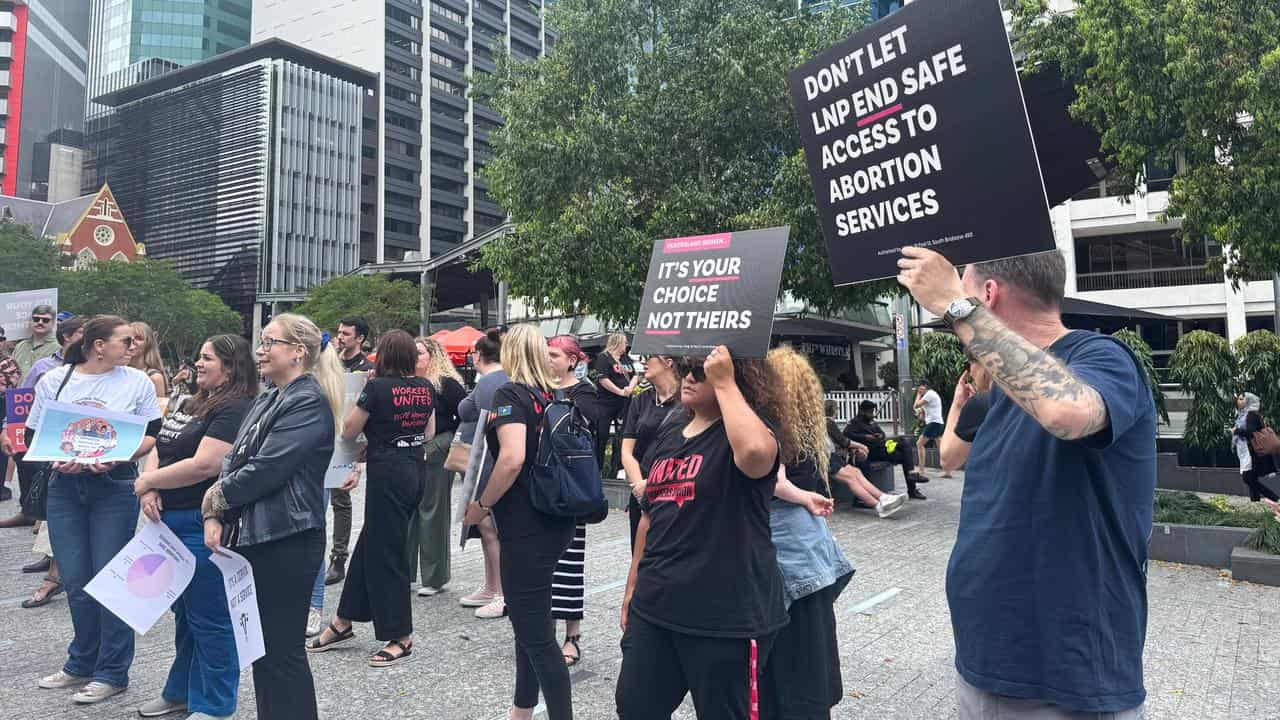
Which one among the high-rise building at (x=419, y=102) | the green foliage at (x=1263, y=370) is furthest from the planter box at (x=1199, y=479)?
the high-rise building at (x=419, y=102)

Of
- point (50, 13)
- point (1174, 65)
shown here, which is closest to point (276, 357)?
point (1174, 65)

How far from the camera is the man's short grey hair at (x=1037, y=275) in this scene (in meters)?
2.12

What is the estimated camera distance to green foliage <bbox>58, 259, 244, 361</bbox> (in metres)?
42.4

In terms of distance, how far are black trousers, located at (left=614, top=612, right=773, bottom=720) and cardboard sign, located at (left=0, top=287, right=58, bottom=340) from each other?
9.94 meters

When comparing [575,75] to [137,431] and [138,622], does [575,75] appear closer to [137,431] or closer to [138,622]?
[137,431]

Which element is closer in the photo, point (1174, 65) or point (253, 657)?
point (253, 657)

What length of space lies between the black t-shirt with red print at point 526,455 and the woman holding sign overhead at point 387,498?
1.41 meters

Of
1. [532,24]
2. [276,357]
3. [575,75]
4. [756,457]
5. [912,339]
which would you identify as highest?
[532,24]

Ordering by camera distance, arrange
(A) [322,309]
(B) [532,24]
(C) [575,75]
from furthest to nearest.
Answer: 1. (B) [532,24]
2. (A) [322,309]
3. (C) [575,75]

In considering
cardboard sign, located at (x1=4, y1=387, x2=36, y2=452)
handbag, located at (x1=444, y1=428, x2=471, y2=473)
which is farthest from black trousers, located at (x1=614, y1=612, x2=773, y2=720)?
cardboard sign, located at (x1=4, y1=387, x2=36, y2=452)

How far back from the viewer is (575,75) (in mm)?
14836

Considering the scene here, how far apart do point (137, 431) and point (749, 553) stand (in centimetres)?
372

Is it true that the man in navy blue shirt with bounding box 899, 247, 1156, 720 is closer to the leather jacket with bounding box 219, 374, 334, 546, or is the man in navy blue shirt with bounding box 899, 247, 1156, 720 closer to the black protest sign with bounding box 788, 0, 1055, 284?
the black protest sign with bounding box 788, 0, 1055, 284

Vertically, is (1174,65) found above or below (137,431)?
above
